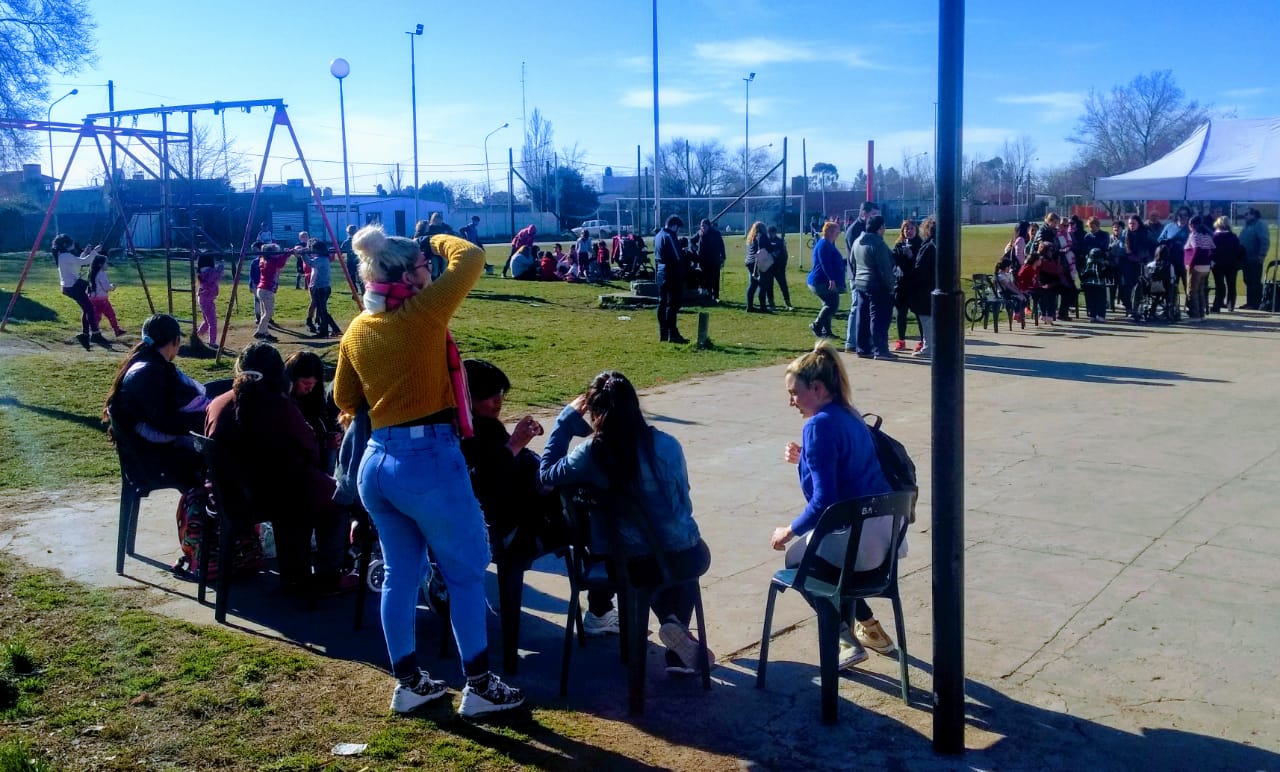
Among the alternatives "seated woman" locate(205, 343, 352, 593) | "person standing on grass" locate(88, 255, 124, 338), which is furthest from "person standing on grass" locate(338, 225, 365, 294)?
"person standing on grass" locate(88, 255, 124, 338)

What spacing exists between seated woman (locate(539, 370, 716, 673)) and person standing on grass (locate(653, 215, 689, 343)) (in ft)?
38.4

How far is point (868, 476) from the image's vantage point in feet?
15.1

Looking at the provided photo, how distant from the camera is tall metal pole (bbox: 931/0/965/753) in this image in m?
3.71

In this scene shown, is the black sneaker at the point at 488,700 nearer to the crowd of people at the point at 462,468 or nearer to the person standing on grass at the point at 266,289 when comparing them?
the crowd of people at the point at 462,468

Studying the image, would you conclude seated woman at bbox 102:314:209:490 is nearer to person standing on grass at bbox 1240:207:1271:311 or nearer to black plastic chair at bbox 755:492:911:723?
black plastic chair at bbox 755:492:911:723

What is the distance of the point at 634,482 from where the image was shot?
14.8 ft

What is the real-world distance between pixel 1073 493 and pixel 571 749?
16.2 ft

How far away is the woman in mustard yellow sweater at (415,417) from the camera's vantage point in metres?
4.09

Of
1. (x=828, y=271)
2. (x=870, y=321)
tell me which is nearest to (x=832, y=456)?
(x=870, y=321)

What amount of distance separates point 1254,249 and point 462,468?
21.2 metres

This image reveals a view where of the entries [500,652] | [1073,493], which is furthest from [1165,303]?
[500,652]

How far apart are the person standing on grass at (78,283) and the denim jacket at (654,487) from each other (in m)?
13.9

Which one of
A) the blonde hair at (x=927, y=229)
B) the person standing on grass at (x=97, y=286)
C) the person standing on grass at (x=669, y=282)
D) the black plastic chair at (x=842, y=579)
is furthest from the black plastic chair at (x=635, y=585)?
the person standing on grass at (x=97, y=286)

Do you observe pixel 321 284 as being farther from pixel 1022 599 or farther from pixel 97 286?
pixel 1022 599
